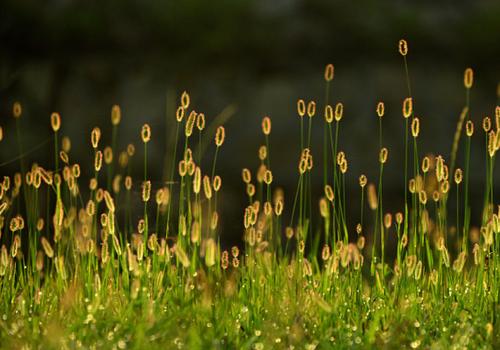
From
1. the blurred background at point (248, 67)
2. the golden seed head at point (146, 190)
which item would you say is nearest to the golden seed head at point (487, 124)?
the golden seed head at point (146, 190)

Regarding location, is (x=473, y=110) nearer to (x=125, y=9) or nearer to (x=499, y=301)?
(x=125, y=9)

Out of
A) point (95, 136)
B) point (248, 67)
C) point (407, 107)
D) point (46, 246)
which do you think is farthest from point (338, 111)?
point (248, 67)

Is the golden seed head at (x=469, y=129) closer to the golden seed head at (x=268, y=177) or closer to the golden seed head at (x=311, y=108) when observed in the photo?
the golden seed head at (x=311, y=108)

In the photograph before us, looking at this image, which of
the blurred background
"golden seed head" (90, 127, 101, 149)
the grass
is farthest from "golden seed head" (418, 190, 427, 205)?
the blurred background

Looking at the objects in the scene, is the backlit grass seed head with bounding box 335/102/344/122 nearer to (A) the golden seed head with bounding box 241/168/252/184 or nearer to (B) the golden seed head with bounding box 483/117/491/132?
(A) the golden seed head with bounding box 241/168/252/184

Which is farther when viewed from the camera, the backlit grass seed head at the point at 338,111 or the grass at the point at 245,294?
the backlit grass seed head at the point at 338,111

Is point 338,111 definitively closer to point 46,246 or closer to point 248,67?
point 46,246

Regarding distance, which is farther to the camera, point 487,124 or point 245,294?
point 487,124

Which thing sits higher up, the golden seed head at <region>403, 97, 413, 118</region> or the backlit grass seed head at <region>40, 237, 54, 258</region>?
the golden seed head at <region>403, 97, 413, 118</region>

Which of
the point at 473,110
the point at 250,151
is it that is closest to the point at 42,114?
the point at 250,151
